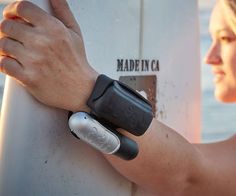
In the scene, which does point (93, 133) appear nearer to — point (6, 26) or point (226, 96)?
point (6, 26)

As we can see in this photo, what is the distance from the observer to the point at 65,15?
4.82 ft

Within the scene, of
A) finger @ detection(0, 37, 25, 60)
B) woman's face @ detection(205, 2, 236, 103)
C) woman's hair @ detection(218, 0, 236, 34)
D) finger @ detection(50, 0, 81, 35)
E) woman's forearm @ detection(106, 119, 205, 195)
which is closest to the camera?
finger @ detection(0, 37, 25, 60)

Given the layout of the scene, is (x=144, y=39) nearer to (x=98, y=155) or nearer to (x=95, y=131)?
(x=98, y=155)

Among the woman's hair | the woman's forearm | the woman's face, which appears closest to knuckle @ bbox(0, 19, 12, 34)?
the woman's forearm

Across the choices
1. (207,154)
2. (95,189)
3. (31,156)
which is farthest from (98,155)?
(207,154)

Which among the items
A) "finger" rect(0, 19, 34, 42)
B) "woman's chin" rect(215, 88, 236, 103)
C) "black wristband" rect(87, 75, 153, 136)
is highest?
"finger" rect(0, 19, 34, 42)

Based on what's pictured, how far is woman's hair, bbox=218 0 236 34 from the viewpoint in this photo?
70.0 inches

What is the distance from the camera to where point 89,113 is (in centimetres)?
142

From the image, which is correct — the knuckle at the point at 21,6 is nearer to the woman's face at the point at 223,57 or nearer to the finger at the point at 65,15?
the finger at the point at 65,15

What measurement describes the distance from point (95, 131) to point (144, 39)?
541 mm

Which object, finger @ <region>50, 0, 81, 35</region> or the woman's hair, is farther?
the woman's hair

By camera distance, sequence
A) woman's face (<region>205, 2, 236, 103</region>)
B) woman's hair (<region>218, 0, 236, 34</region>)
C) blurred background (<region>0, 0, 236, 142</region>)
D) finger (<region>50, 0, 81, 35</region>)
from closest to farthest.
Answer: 1. finger (<region>50, 0, 81, 35</region>)
2. woman's hair (<region>218, 0, 236, 34</region>)
3. woman's face (<region>205, 2, 236, 103</region>)
4. blurred background (<region>0, 0, 236, 142</region>)

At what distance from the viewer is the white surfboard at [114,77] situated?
1468 mm

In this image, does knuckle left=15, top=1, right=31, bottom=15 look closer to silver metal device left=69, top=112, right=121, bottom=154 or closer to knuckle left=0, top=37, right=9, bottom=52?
knuckle left=0, top=37, right=9, bottom=52
